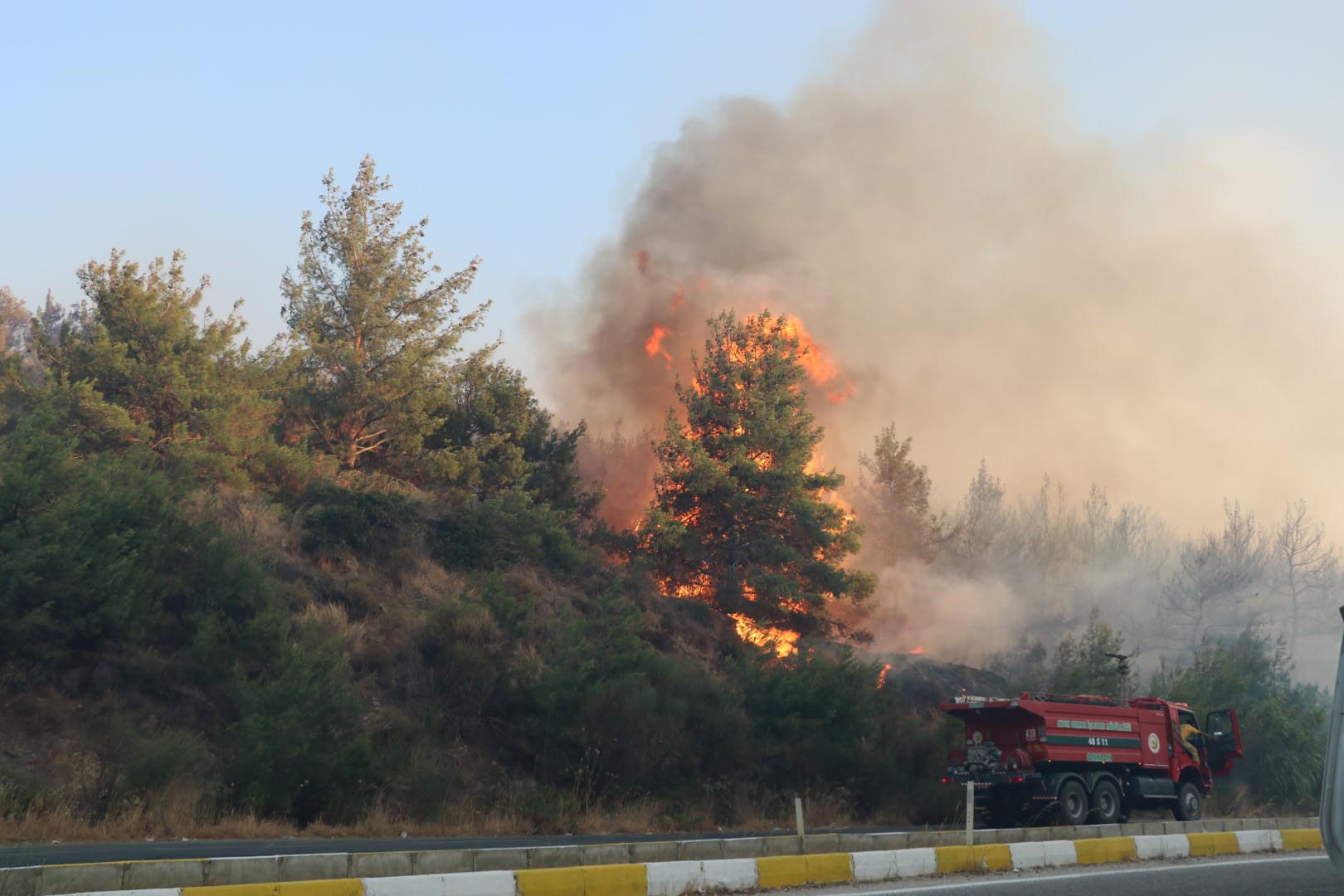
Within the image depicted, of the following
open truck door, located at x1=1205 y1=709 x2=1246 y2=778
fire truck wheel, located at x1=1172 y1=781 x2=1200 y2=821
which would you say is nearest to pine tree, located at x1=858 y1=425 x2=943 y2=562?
open truck door, located at x1=1205 y1=709 x2=1246 y2=778

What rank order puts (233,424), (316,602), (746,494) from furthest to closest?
(746,494)
(233,424)
(316,602)

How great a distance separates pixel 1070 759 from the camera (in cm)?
2208

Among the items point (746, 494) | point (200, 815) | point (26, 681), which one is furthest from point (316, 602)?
point (746, 494)

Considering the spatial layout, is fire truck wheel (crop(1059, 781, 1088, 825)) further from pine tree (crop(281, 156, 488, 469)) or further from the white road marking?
pine tree (crop(281, 156, 488, 469))

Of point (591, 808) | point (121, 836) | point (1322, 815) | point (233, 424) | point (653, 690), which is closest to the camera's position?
point (1322, 815)

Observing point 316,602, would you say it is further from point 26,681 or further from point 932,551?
point 932,551

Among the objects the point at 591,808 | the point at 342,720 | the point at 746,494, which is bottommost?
the point at 591,808

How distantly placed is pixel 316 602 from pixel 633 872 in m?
19.1

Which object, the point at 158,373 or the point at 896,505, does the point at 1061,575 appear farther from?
the point at 158,373

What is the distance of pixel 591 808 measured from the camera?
2055 cm

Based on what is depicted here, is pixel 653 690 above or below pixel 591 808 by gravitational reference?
above

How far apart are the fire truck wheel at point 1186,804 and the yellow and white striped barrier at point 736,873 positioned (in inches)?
353

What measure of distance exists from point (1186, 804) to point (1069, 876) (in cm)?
1338

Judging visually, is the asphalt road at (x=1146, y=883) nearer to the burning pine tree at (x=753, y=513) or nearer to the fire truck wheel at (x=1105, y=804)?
the fire truck wheel at (x=1105, y=804)
